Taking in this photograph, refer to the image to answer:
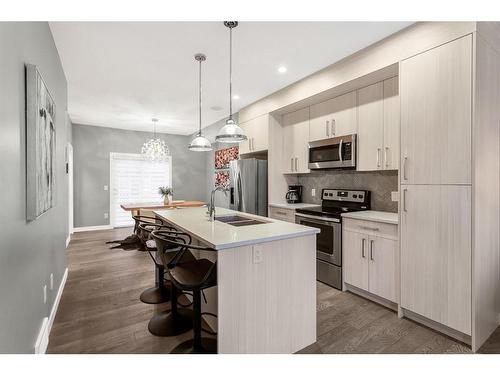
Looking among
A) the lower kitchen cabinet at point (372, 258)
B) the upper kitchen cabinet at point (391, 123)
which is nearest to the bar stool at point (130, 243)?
the lower kitchen cabinet at point (372, 258)

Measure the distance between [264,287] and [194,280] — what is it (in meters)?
0.46

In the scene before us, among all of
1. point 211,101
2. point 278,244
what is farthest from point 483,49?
point 211,101

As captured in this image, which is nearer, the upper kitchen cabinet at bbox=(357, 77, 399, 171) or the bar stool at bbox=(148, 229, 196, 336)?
Result: the bar stool at bbox=(148, 229, 196, 336)

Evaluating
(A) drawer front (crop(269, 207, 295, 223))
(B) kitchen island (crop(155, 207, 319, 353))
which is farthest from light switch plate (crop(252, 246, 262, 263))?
(A) drawer front (crop(269, 207, 295, 223))

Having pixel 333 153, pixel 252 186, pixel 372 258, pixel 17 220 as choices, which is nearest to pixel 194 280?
pixel 17 220

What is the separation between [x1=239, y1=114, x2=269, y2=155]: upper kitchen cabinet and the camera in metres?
4.16

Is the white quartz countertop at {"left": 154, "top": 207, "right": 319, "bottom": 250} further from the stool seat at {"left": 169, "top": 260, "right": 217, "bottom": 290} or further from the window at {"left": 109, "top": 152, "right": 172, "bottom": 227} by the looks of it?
the window at {"left": 109, "top": 152, "right": 172, "bottom": 227}

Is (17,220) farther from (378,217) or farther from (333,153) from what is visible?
(333,153)

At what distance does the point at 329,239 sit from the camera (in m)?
3.06

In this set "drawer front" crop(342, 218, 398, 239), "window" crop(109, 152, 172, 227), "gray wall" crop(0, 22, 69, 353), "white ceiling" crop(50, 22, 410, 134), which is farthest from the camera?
"window" crop(109, 152, 172, 227)

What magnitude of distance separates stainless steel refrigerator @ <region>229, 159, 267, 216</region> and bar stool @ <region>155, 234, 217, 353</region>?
2.16m

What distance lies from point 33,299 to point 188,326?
1.08 metres

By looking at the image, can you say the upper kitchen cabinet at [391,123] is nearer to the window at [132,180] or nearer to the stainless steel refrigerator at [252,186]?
the stainless steel refrigerator at [252,186]
